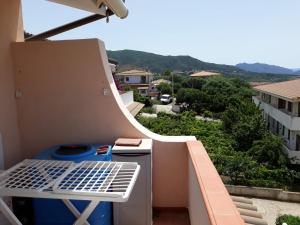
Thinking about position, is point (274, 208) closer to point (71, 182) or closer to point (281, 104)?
point (71, 182)

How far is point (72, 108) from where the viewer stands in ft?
12.2

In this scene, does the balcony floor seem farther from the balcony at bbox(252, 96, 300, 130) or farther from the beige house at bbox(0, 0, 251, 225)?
the balcony at bbox(252, 96, 300, 130)

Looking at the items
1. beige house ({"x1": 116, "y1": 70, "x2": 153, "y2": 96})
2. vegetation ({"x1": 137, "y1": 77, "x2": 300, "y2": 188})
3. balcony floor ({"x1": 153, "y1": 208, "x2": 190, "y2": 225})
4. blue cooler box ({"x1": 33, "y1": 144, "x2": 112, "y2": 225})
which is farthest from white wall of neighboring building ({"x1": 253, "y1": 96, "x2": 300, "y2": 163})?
beige house ({"x1": 116, "y1": 70, "x2": 153, "y2": 96})

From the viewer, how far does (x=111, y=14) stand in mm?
4066

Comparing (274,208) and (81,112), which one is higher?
(81,112)

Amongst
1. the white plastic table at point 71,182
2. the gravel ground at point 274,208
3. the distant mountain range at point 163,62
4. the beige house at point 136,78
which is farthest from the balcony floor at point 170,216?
the distant mountain range at point 163,62

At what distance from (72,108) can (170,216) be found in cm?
188

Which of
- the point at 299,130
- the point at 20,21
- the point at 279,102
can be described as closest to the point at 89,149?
the point at 20,21

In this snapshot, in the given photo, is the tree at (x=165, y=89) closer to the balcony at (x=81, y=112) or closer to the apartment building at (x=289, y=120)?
the apartment building at (x=289, y=120)

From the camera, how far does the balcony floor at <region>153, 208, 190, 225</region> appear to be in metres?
3.60

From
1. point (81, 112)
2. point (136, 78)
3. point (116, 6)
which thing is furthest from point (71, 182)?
point (136, 78)

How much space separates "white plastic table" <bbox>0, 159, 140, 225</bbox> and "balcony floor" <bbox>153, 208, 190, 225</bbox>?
1.46 meters

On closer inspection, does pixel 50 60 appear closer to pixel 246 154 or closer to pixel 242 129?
pixel 246 154

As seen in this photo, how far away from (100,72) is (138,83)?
5590cm
